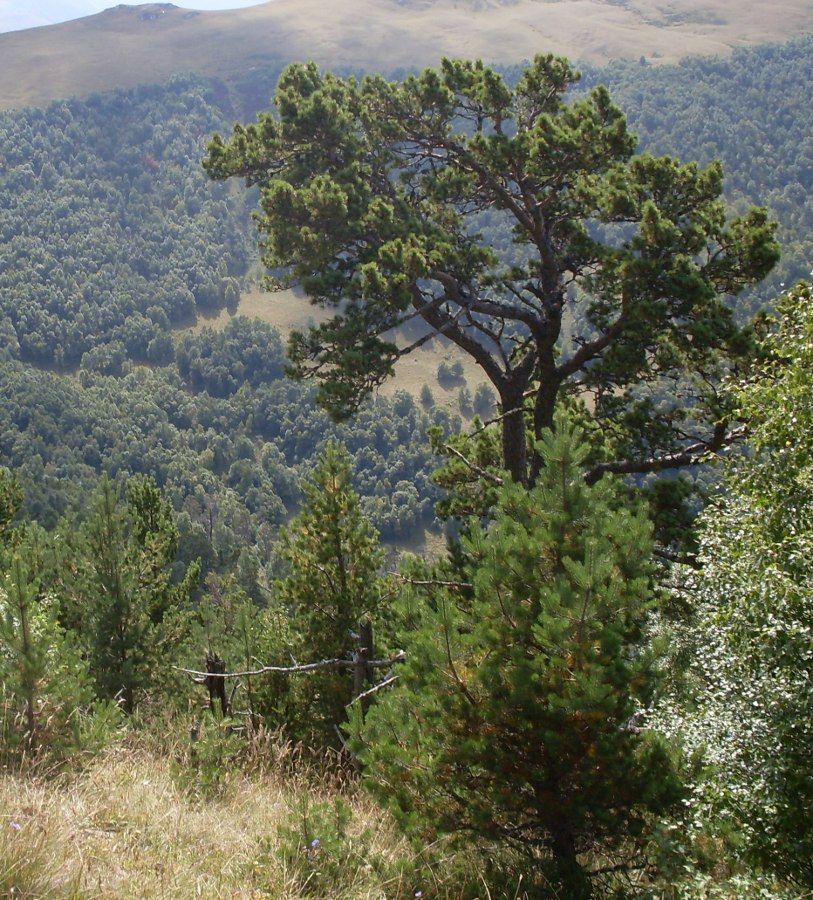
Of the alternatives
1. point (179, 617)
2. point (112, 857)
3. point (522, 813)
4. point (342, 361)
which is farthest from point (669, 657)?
point (179, 617)

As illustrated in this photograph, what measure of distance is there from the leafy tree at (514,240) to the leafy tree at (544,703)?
6222 mm

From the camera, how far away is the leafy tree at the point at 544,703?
16.9ft

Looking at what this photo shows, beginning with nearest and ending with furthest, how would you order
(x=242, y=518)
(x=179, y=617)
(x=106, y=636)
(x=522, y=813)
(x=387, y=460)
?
(x=522, y=813) → (x=106, y=636) → (x=179, y=617) → (x=242, y=518) → (x=387, y=460)

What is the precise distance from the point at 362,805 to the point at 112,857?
269cm

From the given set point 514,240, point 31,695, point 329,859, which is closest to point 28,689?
point 31,695

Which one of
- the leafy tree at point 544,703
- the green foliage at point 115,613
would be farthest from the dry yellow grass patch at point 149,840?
the green foliage at point 115,613

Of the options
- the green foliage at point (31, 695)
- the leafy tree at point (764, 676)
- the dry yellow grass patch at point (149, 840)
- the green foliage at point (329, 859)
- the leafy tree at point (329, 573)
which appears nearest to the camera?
the dry yellow grass patch at point (149, 840)

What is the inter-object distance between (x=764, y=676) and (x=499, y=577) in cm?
160

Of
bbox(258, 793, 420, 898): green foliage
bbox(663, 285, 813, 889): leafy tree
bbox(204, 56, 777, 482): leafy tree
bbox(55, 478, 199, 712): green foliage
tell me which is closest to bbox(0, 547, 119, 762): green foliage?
bbox(258, 793, 420, 898): green foliage

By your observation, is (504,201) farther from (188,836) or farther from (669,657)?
(188,836)

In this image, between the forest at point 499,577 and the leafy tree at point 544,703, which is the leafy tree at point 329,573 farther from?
the leafy tree at point 544,703

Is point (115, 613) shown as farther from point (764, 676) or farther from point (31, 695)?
point (764, 676)

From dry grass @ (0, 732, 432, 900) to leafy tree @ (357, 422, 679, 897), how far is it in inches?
22.0

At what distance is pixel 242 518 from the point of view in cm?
14975
